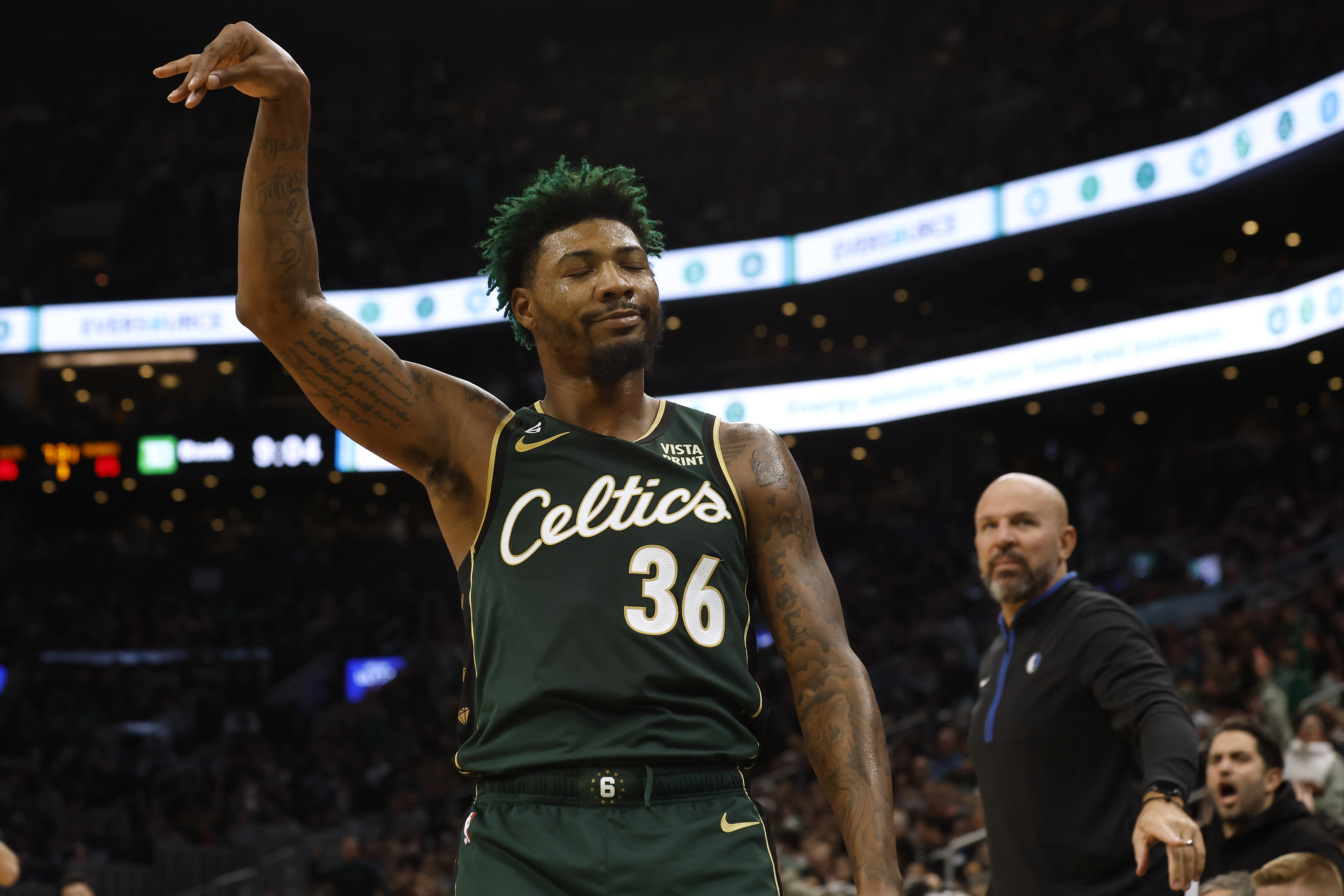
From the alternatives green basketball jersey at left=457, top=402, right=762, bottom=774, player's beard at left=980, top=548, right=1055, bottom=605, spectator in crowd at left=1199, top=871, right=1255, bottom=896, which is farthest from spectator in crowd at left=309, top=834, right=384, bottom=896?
green basketball jersey at left=457, top=402, right=762, bottom=774

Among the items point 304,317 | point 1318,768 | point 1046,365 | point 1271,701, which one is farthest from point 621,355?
point 1046,365

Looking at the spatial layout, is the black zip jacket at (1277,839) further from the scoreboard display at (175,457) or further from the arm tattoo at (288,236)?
the scoreboard display at (175,457)

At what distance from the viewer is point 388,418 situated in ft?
7.86

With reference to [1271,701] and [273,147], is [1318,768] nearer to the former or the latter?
[1271,701]

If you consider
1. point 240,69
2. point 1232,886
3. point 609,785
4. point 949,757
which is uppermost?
point 240,69

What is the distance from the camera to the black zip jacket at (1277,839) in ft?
14.3

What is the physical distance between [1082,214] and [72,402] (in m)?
17.1

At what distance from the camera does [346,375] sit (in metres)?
2.37

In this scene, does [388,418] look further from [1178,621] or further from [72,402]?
[72,402]

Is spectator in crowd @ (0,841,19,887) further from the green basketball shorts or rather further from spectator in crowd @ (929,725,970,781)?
spectator in crowd @ (929,725,970,781)

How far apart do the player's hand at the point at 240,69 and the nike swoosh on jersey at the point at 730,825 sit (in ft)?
4.56

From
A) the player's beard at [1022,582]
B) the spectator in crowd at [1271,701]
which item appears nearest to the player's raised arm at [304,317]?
the player's beard at [1022,582]

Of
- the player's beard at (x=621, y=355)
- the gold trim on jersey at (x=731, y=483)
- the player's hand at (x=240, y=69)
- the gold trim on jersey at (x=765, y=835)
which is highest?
the player's hand at (x=240, y=69)

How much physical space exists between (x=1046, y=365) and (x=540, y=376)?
28.6 feet
